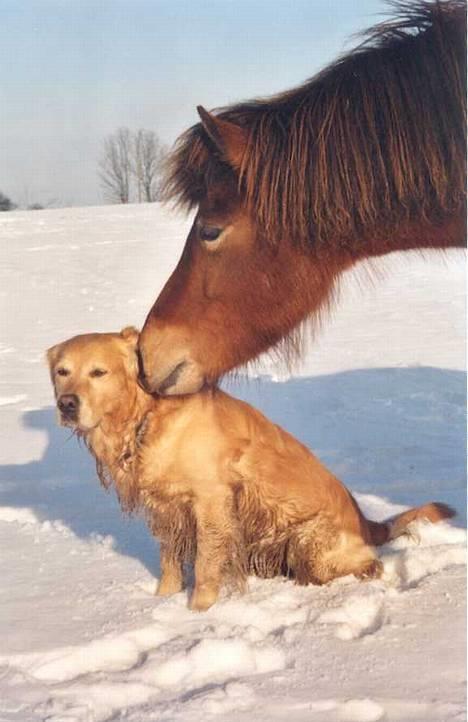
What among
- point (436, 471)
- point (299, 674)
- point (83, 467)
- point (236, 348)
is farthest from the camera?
point (83, 467)

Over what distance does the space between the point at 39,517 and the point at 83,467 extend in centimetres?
101

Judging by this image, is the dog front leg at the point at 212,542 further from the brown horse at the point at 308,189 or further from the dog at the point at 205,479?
the brown horse at the point at 308,189

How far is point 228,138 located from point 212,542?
1526 millimetres

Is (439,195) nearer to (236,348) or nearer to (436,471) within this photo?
(236,348)

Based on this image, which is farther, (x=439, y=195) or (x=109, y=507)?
(x=109, y=507)

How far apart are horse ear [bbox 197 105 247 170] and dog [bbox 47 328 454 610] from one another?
0.91 m

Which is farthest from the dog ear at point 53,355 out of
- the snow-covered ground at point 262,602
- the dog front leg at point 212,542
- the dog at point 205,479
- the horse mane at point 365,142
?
the horse mane at point 365,142

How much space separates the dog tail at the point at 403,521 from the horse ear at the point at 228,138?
69.9 inches

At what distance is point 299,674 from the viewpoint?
2604mm

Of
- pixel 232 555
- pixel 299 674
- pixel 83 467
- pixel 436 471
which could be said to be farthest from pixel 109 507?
pixel 299 674

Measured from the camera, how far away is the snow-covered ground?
2.45 m

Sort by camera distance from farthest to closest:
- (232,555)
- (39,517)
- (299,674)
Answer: (39,517) → (232,555) → (299,674)

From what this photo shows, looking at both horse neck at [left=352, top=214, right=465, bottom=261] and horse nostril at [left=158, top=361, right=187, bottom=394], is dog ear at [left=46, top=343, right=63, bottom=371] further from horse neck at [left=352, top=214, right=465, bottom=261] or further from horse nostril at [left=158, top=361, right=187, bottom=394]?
horse neck at [left=352, top=214, right=465, bottom=261]

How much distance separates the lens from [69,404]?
3.16m
